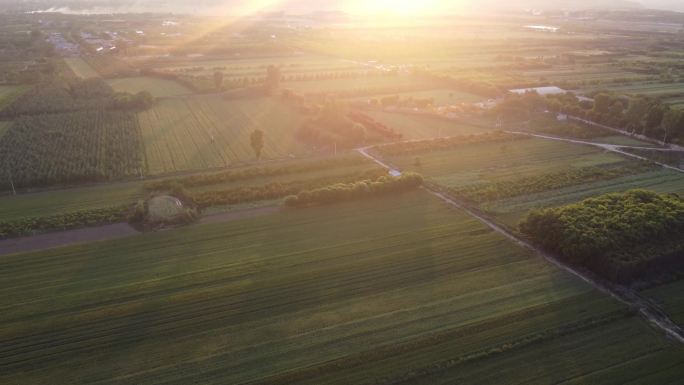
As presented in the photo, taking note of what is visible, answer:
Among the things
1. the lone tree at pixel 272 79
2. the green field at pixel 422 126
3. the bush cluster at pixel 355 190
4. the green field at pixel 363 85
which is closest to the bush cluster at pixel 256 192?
the bush cluster at pixel 355 190

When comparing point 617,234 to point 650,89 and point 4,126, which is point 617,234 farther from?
point 4,126

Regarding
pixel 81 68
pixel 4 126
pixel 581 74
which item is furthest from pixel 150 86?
pixel 581 74

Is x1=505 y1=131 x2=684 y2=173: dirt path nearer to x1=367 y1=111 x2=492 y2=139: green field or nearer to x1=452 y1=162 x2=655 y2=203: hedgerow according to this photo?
x1=452 y1=162 x2=655 y2=203: hedgerow

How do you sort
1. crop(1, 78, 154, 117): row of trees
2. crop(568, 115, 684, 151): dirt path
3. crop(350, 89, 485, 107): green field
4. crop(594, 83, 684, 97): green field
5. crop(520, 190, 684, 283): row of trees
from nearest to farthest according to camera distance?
1. crop(520, 190, 684, 283): row of trees
2. crop(568, 115, 684, 151): dirt path
3. crop(1, 78, 154, 117): row of trees
4. crop(350, 89, 485, 107): green field
5. crop(594, 83, 684, 97): green field

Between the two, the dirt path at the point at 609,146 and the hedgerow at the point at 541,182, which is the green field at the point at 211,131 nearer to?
the hedgerow at the point at 541,182

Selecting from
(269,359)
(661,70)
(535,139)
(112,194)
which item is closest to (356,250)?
(269,359)

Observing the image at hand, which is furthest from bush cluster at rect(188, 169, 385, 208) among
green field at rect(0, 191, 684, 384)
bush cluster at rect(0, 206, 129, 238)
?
bush cluster at rect(0, 206, 129, 238)
